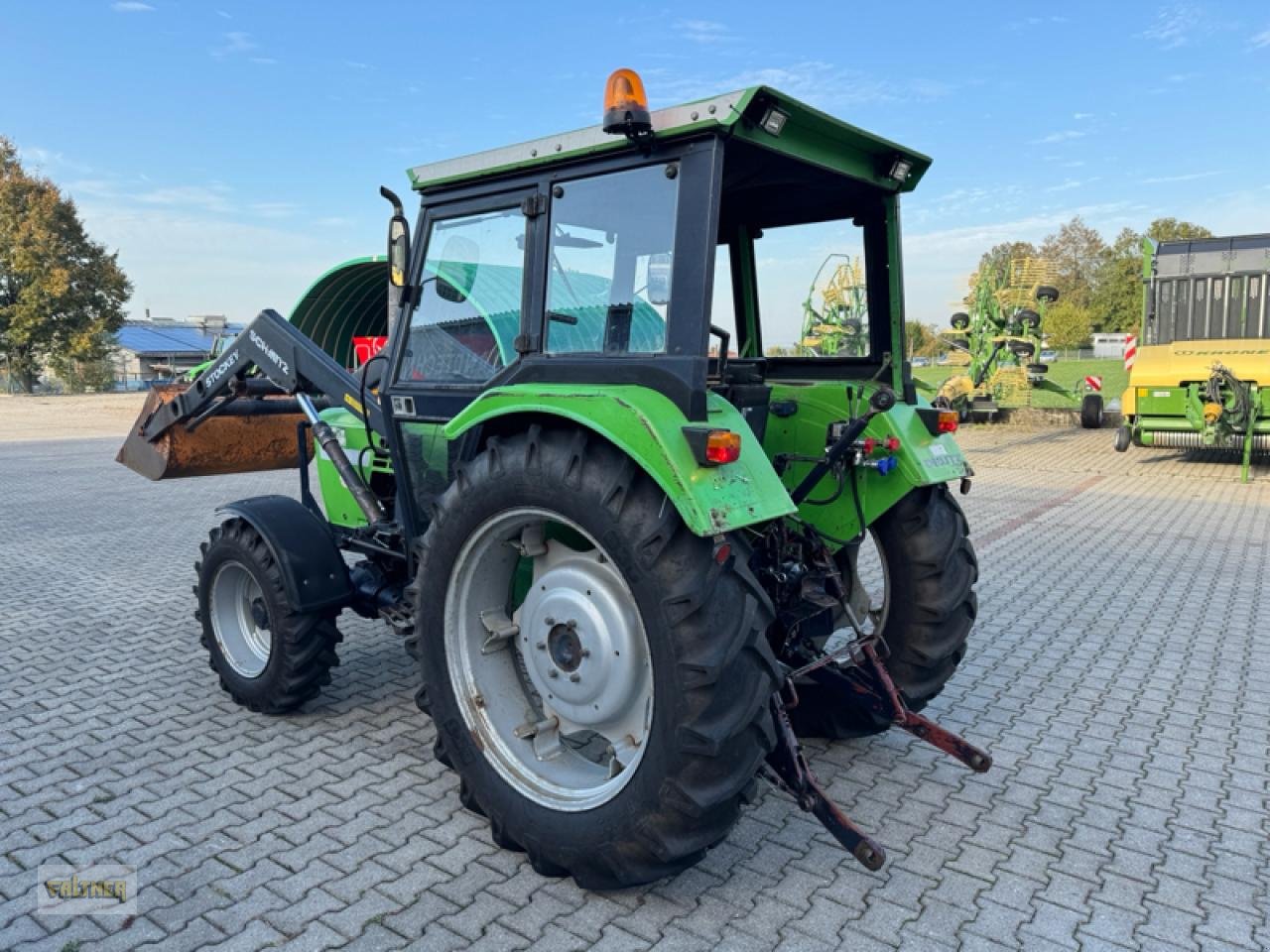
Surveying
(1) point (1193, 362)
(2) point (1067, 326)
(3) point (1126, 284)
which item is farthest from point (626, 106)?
(3) point (1126, 284)

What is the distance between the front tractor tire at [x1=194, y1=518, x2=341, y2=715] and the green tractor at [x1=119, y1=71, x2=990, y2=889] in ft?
0.05

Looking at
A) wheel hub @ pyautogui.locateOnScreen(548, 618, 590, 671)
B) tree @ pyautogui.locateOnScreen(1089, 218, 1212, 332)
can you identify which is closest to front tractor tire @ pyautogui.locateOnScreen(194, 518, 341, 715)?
wheel hub @ pyautogui.locateOnScreen(548, 618, 590, 671)

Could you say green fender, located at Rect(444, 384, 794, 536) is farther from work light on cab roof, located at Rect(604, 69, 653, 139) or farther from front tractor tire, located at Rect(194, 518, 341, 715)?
front tractor tire, located at Rect(194, 518, 341, 715)

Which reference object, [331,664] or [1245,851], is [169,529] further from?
[1245,851]

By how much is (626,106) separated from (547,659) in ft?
5.74

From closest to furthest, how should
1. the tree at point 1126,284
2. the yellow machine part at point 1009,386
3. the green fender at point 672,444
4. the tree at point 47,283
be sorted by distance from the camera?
the green fender at point 672,444 → the yellow machine part at point 1009,386 → the tree at point 47,283 → the tree at point 1126,284

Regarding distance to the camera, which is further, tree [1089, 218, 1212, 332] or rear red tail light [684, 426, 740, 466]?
tree [1089, 218, 1212, 332]

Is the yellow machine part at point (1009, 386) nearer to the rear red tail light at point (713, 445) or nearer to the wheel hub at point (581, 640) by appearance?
the wheel hub at point (581, 640)

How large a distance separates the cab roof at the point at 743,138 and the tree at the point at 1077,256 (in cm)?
Answer: 6767

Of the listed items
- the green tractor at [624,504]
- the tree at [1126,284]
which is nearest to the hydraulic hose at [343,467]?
the green tractor at [624,504]

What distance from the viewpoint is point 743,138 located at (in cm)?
269

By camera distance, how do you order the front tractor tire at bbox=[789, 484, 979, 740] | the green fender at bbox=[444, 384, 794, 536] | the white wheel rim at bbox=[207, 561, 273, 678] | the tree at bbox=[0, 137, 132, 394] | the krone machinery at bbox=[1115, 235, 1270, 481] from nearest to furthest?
1. the green fender at bbox=[444, 384, 794, 536]
2. the front tractor tire at bbox=[789, 484, 979, 740]
3. the white wheel rim at bbox=[207, 561, 273, 678]
4. the krone machinery at bbox=[1115, 235, 1270, 481]
5. the tree at bbox=[0, 137, 132, 394]

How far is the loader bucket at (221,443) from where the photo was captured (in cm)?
498

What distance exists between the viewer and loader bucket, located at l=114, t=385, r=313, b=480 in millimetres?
4980
